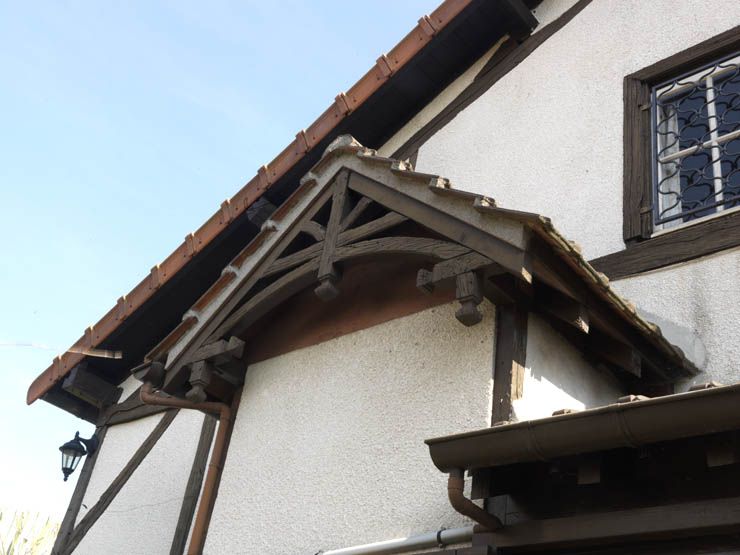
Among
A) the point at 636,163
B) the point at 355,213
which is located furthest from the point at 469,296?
the point at 636,163

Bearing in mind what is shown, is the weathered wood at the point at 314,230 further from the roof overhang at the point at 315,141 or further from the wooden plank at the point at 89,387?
the wooden plank at the point at 89,387

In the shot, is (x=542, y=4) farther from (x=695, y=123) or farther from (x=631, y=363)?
(x=631, y=363)

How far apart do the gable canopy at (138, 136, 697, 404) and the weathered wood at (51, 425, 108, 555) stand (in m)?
2.70

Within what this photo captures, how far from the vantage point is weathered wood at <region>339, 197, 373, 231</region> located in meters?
5.27

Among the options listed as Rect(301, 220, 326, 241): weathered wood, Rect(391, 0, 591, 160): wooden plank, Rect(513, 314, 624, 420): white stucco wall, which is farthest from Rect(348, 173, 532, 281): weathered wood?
Rect(391, 0, 591, 160): wooden plank

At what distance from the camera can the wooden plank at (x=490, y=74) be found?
23.5 feet

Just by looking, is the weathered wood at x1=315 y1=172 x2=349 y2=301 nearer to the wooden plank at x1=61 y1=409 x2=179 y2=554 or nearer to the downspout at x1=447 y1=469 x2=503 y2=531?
the downspout at x1=447 y1=469 x2=503 y2=531

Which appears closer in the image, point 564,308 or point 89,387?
point 564,308

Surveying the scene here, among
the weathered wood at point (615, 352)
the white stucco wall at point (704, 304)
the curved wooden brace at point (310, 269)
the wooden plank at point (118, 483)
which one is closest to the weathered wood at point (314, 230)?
the curved wooden brace at point (310, 269)

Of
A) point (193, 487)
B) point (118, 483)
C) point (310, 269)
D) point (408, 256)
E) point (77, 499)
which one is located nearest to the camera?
point (408, 256)

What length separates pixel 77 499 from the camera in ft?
26.4

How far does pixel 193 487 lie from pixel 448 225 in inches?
134

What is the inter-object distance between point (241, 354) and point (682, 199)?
9.38ft

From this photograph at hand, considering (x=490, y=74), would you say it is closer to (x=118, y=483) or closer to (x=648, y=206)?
(x=648, y=206)
